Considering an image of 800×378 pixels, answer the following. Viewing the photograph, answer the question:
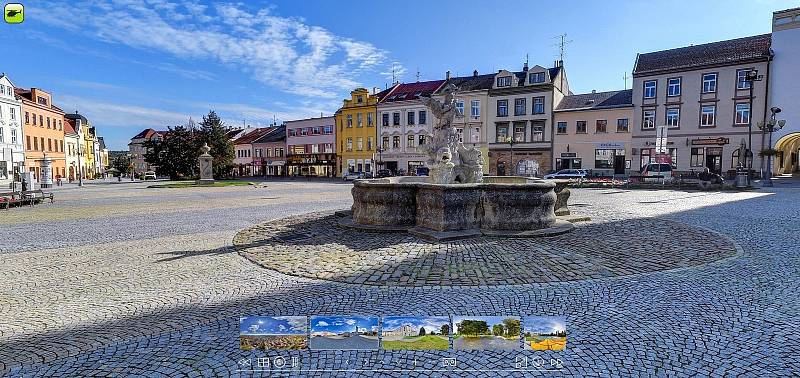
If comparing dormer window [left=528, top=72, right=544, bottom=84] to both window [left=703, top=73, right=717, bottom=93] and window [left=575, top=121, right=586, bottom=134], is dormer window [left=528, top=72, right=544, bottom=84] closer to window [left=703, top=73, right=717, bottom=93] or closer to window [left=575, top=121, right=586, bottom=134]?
window [left=575, top=121, right=586, bottom=134]

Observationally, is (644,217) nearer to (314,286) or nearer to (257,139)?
(314,286)

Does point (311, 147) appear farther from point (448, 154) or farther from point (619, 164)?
point (448, 154)

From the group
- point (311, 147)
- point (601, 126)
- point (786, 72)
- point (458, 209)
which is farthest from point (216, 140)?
point (786, 72)

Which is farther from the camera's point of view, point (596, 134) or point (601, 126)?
point (596, 134)

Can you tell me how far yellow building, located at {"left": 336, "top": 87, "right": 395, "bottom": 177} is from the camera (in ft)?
183

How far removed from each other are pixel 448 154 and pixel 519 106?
37.0 meters

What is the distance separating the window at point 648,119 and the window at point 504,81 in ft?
45.0

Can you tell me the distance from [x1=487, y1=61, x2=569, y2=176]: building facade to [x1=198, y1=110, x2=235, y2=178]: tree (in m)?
32.8

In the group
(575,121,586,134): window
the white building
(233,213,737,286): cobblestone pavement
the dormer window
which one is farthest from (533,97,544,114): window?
the white building

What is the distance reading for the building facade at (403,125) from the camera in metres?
51.4

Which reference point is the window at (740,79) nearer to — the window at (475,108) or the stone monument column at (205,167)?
the window at (475,108)

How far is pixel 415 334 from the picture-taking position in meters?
3.19

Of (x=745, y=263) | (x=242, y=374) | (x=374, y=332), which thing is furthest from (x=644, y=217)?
(x=242, y=374)

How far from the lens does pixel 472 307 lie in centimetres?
460
